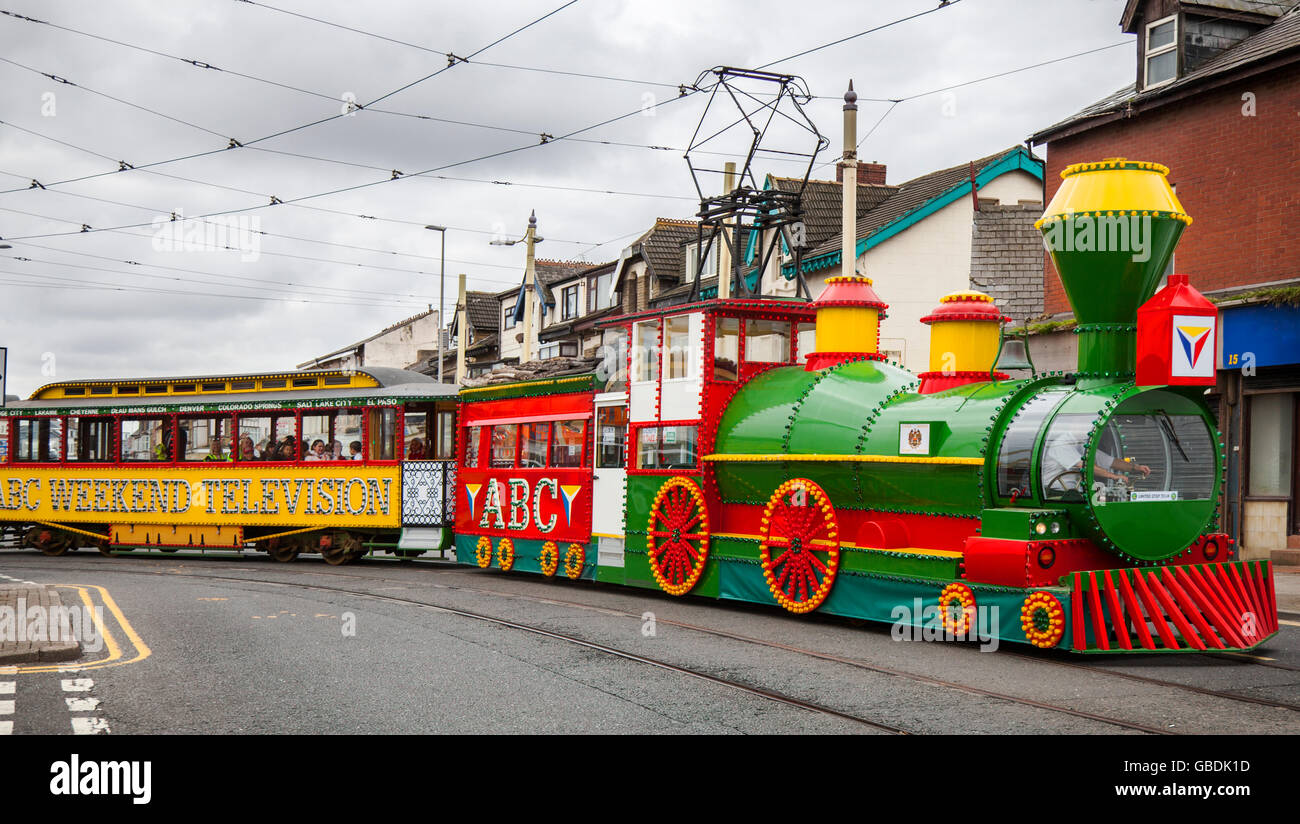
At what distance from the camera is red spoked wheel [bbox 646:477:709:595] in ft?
46.5

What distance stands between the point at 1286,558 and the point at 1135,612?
9382 millimetres

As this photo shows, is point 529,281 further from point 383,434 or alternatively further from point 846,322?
point 846,322

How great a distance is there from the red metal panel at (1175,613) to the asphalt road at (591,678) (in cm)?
18

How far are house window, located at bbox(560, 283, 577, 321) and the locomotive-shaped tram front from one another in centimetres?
3282

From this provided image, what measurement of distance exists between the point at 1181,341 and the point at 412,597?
9.31m

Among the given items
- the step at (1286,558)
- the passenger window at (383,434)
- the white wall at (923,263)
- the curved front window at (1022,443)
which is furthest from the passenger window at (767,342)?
the white wall at (923,263)

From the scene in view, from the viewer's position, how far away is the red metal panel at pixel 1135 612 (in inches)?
386

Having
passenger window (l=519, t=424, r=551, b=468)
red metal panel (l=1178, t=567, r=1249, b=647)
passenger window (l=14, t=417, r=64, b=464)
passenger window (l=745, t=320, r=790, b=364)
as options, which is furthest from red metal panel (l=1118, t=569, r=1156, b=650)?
passenger window (l=14, t=417, r=64, b=464)

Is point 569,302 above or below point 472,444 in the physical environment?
above

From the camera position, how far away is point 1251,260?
18.1 meters

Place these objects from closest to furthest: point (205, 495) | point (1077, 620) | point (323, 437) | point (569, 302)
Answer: point (1077, 620) → point (323, 437) → point (205, 495) → point (569, 302)

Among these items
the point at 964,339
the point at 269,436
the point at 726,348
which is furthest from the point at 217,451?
the point at 964,339

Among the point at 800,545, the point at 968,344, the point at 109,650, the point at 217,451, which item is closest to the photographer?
the point at 109,650

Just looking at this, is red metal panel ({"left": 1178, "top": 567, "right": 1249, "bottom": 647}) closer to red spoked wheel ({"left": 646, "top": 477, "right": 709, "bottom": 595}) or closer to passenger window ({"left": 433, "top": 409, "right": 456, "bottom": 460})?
red spoked wheel ({"left": 646, "top": 477, "right": 709, "bottom": 595})
